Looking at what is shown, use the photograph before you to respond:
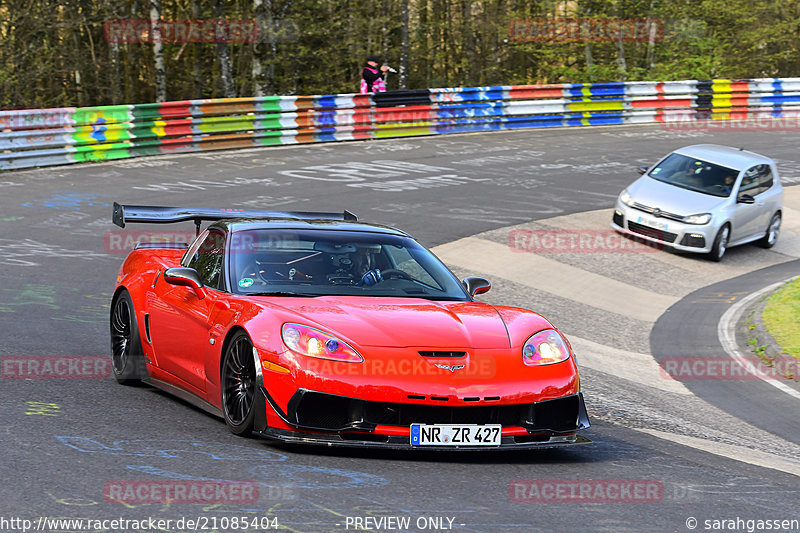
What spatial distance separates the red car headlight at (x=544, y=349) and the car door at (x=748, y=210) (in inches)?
505

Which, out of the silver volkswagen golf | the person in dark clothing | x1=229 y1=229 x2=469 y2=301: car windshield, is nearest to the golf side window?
the silver volkswagen golf

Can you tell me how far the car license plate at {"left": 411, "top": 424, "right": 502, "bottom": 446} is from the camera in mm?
6039

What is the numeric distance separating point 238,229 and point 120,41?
87.5 feet

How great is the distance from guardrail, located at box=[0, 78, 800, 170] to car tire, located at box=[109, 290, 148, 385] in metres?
13.7

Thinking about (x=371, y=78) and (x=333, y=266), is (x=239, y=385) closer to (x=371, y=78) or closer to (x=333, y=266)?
(x=333, y=266)

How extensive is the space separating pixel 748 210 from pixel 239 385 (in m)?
14.5

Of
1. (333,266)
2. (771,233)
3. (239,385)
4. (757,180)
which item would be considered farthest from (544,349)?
(771,233)

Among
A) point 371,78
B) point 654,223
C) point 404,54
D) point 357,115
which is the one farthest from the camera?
point 404,54

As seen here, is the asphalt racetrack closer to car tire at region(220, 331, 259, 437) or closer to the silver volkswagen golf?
car tire at region(220, 331, 259, 437)

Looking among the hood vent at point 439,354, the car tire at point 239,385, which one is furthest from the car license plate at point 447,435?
the car tire at point 239,385

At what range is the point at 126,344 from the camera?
27.3 ft

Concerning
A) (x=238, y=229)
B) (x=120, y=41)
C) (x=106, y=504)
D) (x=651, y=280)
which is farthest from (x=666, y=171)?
(x=120, y=41)

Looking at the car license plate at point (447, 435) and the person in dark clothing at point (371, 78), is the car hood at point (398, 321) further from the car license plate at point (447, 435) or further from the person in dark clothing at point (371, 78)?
the person in dark clothing at point (371, 78)

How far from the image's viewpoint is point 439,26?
40344 millimetres
